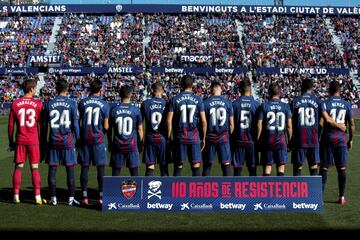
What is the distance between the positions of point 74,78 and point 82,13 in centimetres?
1145

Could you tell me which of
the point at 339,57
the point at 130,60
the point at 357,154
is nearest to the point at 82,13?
the point at 130,60

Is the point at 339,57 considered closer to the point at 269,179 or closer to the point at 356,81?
the point at 356,81

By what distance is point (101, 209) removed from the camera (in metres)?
9.06

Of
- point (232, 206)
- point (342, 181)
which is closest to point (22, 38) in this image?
point (342, 181)

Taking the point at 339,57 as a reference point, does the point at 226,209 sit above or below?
below

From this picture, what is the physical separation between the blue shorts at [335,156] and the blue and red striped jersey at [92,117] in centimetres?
390

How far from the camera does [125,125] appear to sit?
30.7 ft

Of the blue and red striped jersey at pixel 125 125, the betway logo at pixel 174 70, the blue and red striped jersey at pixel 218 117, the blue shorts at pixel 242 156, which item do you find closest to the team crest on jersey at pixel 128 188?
the blue and red striped jersey at pixel 125 125

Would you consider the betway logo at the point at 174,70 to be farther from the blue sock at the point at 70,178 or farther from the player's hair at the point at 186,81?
the blue sock at the point at 70,178

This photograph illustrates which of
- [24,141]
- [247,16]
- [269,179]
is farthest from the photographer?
[247,16]

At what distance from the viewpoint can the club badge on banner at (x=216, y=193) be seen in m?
8.64

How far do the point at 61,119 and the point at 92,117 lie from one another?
1.74 ft

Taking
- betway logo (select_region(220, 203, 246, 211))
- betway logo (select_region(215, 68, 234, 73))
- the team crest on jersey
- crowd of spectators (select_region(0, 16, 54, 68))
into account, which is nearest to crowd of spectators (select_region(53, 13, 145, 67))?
crowd of spectators (select_region(0, 16, 54, 68))

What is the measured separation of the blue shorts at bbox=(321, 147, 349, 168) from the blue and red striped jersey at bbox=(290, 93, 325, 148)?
23cm
